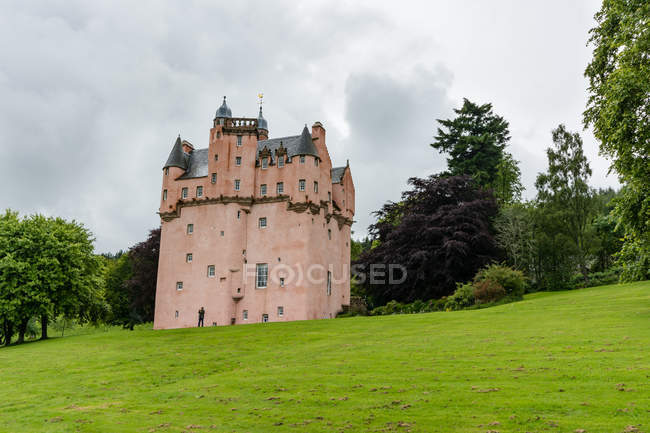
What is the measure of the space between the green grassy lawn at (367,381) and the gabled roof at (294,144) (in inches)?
819

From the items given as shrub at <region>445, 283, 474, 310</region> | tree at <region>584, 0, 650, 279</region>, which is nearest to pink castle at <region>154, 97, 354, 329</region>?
shrub at <region>445, 283, 474, 310</region>

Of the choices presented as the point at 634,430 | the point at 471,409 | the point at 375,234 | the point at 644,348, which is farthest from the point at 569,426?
the point at 375,234

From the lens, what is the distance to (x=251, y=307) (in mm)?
43438

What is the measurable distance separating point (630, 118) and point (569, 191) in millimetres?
29205

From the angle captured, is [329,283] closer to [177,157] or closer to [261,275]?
[261,275]

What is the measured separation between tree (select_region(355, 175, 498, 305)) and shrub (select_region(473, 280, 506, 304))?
6.24 metres

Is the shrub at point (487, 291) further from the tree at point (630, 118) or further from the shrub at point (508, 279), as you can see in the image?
the tree at point (630, 118)

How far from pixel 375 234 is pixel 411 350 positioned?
1484 inches

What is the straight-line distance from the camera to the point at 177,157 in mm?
49562

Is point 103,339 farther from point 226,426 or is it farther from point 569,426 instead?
point 569,426

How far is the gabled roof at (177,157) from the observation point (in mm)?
49125

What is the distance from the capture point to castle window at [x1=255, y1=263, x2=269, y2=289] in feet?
144

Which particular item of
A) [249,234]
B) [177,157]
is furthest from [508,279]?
[177,157]

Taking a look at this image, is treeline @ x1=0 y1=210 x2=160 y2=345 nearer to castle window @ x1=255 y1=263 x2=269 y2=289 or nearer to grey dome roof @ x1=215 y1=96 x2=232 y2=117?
castle window @ x1=255 y1=263 x2=269 y2=289
